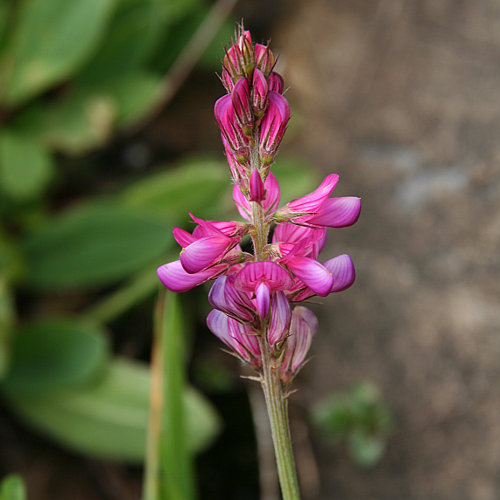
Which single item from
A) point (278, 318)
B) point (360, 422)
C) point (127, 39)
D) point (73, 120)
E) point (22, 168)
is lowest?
point (278, 318)

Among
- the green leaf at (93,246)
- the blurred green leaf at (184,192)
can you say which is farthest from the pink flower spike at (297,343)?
the blurred green leaf at (184,192)

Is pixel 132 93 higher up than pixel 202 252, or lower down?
higher up

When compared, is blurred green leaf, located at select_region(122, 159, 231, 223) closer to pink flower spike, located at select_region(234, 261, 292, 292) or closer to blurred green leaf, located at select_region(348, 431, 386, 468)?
blurred green leaf, located at select_region(348, 431, 386, 468)

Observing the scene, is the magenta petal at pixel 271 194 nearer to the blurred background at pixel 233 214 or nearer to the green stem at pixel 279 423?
the green stem at pixel 279 423

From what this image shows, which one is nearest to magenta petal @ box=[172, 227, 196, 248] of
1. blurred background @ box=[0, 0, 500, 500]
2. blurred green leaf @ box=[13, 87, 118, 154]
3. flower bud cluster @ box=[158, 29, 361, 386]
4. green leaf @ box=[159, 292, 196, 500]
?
flower bud cluster @ box=[158, 29, 361, 386]

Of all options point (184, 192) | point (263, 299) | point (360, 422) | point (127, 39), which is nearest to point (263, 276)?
point (263, 299)

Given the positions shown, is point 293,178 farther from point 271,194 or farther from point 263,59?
point 263,59

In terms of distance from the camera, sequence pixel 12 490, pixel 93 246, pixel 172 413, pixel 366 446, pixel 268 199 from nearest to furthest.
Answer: pixel 268 199
pixel 12 490
pixel 172 413
pixel 366 446
pixel 93 246
